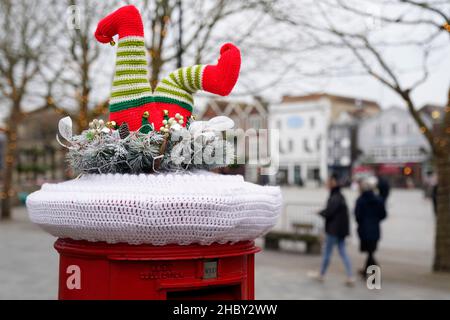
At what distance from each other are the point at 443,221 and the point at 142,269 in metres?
7.35

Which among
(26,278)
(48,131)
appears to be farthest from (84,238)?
(48,131)

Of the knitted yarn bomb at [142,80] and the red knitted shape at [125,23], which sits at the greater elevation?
the red knitted shape at [125,23]

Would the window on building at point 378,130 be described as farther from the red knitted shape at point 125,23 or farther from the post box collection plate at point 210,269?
the post box collection plate at point 210,269

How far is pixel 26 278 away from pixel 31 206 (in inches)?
232

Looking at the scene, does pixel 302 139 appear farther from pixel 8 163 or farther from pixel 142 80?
pixel 142 80

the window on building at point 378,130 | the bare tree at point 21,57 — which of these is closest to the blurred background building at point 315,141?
the window on building at point 378,130

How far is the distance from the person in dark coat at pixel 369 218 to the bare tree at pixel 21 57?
817 centimetres

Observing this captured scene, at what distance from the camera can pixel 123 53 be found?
266 cm

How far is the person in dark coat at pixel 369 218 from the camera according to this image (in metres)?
8.32

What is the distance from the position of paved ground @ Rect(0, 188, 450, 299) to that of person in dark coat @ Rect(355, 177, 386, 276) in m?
0.59

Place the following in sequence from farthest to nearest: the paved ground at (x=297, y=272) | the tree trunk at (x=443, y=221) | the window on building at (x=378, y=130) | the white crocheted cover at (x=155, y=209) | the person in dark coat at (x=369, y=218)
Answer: the window on building at (x=378, y=130)
the tree trunk at (x=443, y=221)
the person in dark coat at (x=369, y=218)
the paved ground at (x=297, y=272)
the white crocheted cover at (x=155, y=209)

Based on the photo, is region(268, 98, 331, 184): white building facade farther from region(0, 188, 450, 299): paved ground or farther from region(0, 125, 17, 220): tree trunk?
region(0, 188, 450, 299): paved ground
